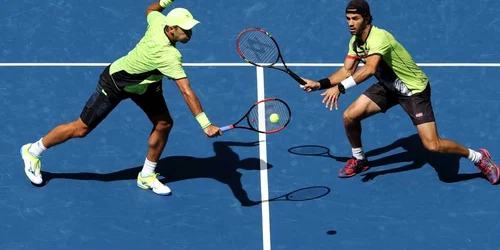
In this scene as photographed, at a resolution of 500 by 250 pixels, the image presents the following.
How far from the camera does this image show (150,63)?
1091 centimetres

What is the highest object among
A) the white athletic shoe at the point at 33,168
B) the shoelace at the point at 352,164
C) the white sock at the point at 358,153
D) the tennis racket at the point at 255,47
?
the tennis racket at the point at 255,47

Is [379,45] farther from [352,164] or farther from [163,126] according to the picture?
[163,126]

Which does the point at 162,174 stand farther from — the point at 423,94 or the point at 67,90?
the point at 423,94

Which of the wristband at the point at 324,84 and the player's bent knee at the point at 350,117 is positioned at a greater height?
the wristband at the point at 324,84

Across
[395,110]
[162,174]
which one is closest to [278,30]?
[395,110]

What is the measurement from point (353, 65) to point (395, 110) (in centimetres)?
168

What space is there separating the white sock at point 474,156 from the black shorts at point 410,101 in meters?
0.60

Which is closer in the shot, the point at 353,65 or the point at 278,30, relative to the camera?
the point at 353,65

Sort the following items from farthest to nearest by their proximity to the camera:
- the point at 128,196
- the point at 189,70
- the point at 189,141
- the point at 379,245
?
the point at 189,70 → the point at 189,141 → the point at 128,196 → the point at 379,245

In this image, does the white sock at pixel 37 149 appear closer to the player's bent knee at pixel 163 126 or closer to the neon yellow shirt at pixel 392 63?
the player's bent knee at pixel 163 126

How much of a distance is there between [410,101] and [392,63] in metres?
0.47

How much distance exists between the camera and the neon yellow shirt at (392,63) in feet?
36.2

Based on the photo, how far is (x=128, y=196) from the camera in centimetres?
1162

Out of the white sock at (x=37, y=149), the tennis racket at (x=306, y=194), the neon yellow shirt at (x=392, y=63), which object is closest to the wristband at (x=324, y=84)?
the neon yellow shirt at (x=392, y=63)
